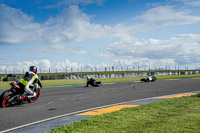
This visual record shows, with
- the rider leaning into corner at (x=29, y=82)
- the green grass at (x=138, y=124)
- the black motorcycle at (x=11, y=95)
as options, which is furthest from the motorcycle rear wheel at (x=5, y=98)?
the green grass at (x=138, y=124)

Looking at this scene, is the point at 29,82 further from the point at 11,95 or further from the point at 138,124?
the point at 138,124

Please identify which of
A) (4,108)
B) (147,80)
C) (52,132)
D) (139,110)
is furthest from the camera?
(147,80)

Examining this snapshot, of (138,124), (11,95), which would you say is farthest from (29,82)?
(138,124)

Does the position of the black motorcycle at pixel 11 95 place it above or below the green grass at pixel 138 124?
above

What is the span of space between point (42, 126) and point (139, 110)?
3010 mm

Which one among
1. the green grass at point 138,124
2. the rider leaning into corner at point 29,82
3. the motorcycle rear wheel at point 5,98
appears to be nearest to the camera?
the green grass at point 138,124

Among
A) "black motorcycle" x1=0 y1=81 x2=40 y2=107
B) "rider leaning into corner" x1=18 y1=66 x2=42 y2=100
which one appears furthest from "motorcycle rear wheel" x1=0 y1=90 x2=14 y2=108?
"rider leaning into corner" x1=18 y1=66 x2=42 y2=100

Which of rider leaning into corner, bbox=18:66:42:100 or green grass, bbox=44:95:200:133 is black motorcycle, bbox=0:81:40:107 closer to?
rider leaning into corner, bbox=18:66:42:100

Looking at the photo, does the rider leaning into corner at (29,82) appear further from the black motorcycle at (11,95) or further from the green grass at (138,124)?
the green grass at (138,124)

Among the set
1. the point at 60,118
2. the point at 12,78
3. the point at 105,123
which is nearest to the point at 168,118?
the point at 105,123

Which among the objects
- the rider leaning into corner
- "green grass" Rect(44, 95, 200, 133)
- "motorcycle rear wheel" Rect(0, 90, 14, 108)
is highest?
the rider leaning into corner

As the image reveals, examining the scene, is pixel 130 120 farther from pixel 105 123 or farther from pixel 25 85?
pixel 25 85

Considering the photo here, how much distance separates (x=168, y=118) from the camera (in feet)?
17.7

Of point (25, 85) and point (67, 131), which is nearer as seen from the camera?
point (67, 131)
